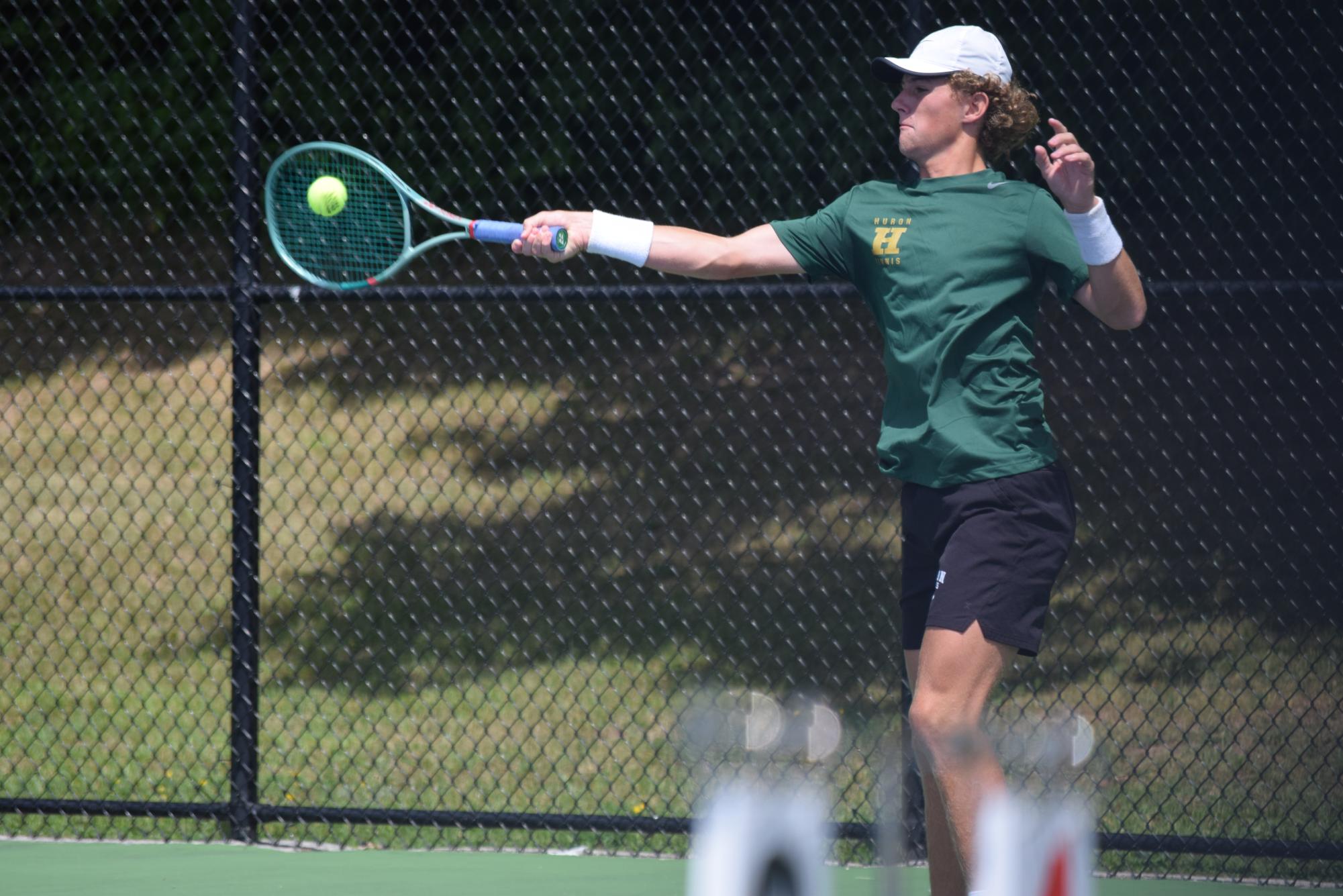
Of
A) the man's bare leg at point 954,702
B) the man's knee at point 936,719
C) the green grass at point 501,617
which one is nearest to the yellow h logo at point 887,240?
the man's bare leg at point 954,702

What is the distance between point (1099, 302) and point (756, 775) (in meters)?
1.65

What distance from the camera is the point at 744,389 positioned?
874 cm

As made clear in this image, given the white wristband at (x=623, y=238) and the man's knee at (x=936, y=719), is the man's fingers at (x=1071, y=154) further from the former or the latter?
the man's knee at (x=936, y=719)

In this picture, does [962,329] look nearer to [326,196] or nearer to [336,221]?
[326,196]

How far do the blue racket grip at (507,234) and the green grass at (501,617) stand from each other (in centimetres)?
165

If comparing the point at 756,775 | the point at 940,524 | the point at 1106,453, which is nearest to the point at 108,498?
the point at 1106,453

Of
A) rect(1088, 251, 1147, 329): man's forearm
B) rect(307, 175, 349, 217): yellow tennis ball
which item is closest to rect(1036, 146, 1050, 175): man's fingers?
rect(1088, 251, 1147, 329): man's forearm

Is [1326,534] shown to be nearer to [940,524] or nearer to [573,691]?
[573,691]

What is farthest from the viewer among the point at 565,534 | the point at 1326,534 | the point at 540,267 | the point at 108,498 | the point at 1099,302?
the point at 540,267

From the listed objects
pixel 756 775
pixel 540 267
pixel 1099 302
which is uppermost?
pixel 540 267

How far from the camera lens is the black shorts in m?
2.95

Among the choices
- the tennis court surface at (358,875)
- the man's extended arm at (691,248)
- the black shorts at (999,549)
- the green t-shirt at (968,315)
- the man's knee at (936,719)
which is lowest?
the tennis court surface at (358,875)

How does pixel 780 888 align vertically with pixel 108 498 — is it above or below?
below

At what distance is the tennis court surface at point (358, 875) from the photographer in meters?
4.16
